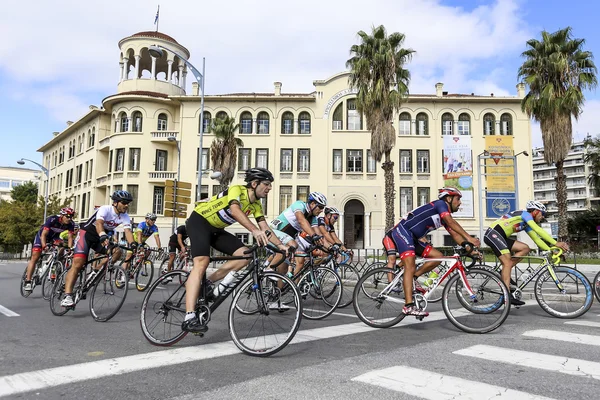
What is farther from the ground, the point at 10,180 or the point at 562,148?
the point at 10,180

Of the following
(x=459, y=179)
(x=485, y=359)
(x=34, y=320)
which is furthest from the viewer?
(x=459, y=179)

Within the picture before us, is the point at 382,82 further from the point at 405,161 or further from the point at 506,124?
the point at 506,124

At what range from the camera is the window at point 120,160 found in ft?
132

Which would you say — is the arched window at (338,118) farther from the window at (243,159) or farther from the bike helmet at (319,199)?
the bike helmet at (319,199)

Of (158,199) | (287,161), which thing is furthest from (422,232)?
(158,199)

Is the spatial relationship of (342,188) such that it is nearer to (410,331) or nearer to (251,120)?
(251,120)

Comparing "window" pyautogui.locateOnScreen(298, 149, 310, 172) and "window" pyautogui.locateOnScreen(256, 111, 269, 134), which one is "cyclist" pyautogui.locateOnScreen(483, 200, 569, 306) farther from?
"window" pyautogui.locateOnScreen(256, 111, 269, 134)

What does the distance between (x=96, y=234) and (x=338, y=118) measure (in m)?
34.3

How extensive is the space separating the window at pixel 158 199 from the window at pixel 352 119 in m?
17.5

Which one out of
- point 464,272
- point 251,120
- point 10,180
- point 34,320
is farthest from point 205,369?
point 10,180

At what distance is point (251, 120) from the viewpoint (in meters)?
40.3

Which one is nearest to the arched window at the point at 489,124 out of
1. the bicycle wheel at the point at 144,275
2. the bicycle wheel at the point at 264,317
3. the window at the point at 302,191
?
the window at the point at 302,191

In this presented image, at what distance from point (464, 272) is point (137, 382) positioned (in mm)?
4028

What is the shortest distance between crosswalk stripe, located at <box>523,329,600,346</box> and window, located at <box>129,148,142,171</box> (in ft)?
126
